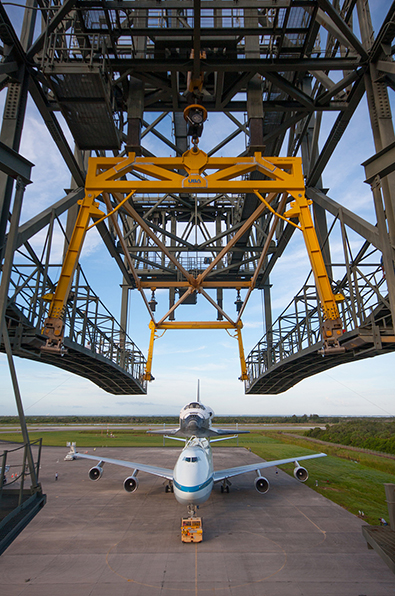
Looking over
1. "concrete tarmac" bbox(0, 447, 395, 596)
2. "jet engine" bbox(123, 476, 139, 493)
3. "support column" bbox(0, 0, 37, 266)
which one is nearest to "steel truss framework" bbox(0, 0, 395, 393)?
"support column" bbox(0, 0, 37, 266)

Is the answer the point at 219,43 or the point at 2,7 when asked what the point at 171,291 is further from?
the point at 2,7


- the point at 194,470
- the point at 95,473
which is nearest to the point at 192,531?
the point at 194,470

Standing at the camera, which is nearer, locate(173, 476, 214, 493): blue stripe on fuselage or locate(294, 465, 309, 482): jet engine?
locate(173, 476, 214, 493): blue stripe on fuselage

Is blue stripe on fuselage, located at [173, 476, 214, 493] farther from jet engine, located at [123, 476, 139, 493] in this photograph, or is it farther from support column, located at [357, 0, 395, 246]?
support column, located at [357, 0, 395, 246]

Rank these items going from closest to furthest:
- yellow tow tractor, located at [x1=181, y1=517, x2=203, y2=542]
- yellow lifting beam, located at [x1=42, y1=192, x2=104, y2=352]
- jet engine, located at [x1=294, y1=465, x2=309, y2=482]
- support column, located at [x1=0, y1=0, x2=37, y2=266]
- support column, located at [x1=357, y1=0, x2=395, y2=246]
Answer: yellow lifting beam, located at [x1=42, y1=192, x2=104, y2=352]
support column, located at [x1=0, y1=0, x2=37, y2=266]
support column, located at [x1=357, y1=0, x2=395, y2=246]
yellow tow tractor, located at [x1=181, y1=517, x2=203, y2=542]
jet engine, located at [x1=294, y1=465, x2=309, y2=482]

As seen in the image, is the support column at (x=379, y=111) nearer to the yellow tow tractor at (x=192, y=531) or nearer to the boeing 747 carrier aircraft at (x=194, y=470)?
the boeing 747 carrier aircraft at (x=194, y=470)

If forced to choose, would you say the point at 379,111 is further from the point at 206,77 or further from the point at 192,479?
the point at 192,479
